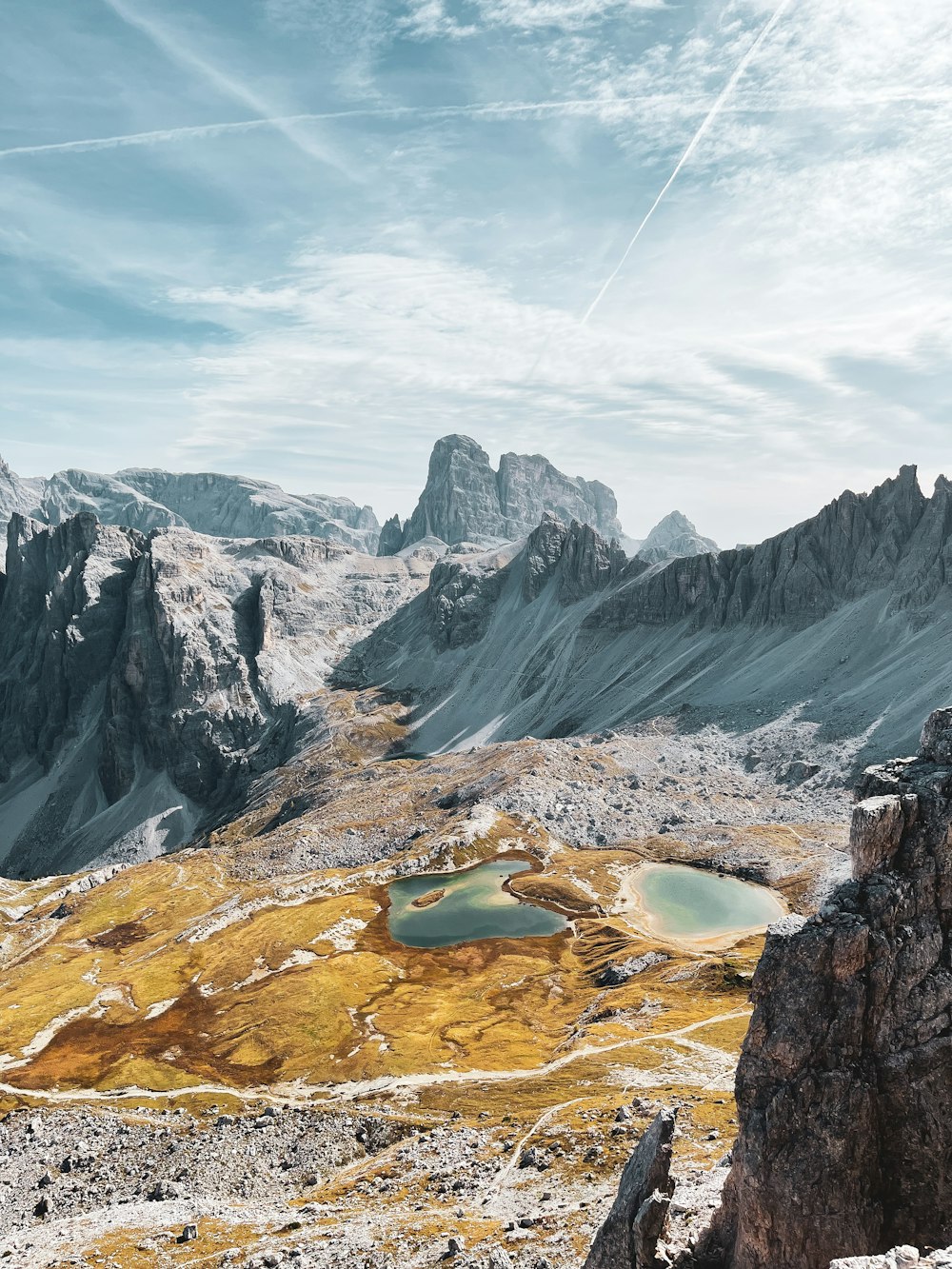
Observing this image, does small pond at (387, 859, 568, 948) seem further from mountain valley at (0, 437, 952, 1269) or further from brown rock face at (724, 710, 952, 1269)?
brown rock face at (724, 710, 952, 1269)

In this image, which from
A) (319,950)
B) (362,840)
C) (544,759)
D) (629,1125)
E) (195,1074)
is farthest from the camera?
(544,759)

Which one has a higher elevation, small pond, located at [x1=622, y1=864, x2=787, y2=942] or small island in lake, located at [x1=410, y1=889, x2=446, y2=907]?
small pond, located at [x1=622, y1=864, x2=787, y2=942]

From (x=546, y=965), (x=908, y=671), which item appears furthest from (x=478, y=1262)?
(x=908, y=671)

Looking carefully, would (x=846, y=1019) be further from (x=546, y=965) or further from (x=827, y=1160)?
(x=546, y=965)

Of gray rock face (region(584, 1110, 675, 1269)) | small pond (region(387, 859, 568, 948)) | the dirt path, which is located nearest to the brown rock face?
gray rock face (region(584, 1110, 675, 1269))

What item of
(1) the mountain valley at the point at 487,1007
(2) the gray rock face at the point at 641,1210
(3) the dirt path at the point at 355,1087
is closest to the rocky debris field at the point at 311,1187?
(1) the mountain valley at the point at 487,1007

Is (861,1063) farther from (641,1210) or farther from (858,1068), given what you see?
(641,1210)

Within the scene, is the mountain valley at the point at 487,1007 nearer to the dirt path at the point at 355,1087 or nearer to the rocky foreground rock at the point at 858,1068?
the rocky foreground rock at the point at 858,1068
